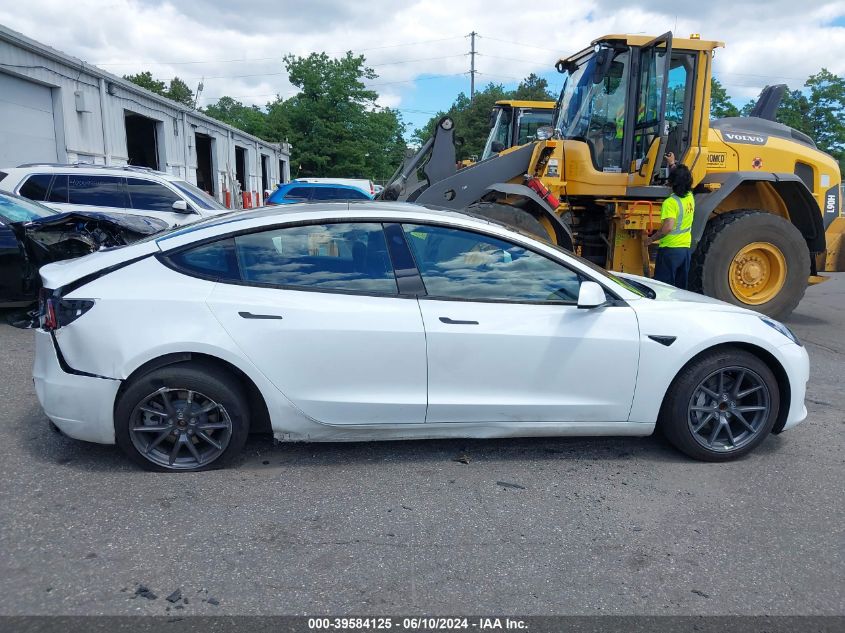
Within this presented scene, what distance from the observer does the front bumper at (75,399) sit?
352 centimetres

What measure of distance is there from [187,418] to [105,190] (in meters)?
7.83

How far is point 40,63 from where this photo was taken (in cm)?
1398

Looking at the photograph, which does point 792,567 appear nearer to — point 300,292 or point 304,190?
point 300,292

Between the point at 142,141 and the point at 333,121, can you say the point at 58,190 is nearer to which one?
the point at 142,141

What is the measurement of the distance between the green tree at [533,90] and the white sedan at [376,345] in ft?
194

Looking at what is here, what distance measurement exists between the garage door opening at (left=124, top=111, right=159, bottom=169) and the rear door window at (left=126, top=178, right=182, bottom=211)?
13.3m

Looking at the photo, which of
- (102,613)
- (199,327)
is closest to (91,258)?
(199,327)

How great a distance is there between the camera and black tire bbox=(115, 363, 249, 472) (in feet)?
11.6

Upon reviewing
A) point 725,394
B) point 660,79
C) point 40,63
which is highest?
point 40,63

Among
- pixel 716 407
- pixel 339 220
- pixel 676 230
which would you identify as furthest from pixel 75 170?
pixel 716 407

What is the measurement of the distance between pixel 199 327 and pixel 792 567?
3.17m

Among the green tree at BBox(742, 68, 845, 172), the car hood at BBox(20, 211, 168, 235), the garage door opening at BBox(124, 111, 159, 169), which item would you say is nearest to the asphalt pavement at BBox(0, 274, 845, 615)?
the car hood at BBox(20, 211, 168, 235)

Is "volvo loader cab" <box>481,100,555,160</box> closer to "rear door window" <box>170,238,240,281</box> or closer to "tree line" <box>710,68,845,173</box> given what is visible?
"rear door window" <box>170,238,240,281</box>

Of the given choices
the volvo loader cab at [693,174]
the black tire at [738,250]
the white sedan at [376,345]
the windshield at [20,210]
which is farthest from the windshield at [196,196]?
the black tire at [738,250]
